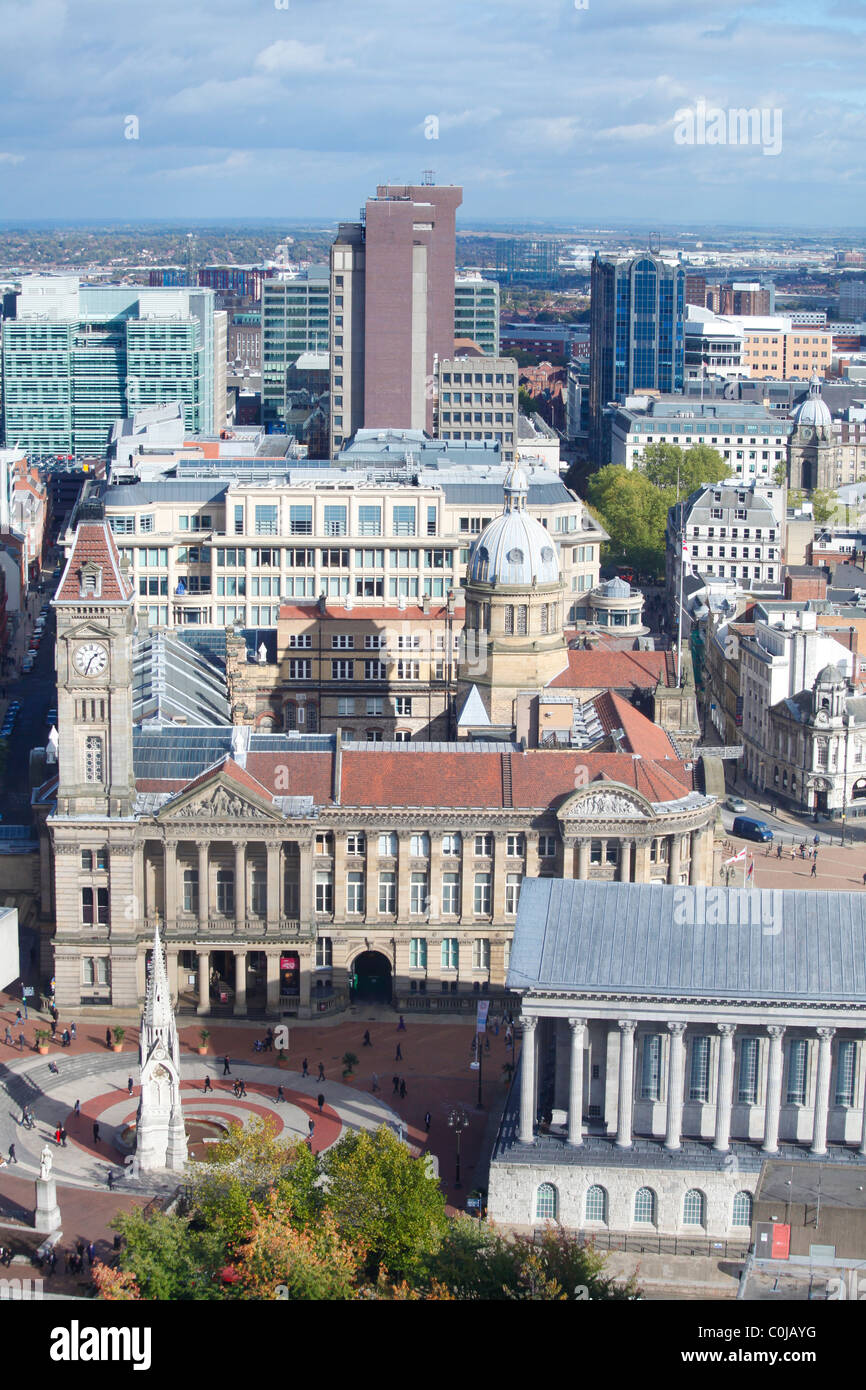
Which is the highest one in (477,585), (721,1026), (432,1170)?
(477,585)

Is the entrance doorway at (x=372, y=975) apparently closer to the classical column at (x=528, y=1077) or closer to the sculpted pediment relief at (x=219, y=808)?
the sculpted pediment relief at (x=219, y=808)

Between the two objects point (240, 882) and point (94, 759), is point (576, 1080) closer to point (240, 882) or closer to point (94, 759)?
point (240, 882)

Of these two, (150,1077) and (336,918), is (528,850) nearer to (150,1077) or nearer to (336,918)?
(336,918)

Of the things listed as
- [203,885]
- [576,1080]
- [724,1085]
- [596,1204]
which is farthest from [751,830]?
[596,1204]

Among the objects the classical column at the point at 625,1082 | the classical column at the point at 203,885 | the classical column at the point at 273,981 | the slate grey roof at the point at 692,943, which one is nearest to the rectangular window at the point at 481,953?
the classical column at the point at 273,981

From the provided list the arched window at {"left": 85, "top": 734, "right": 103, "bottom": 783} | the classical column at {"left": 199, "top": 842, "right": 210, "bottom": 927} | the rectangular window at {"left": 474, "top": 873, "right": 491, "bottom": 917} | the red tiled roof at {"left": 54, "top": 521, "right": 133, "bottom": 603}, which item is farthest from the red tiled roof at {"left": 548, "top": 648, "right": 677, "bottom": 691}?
the red tiled roof at {"left": 54, "top": 521, "right": 133, "bottom": 603}

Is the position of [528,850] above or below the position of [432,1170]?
above

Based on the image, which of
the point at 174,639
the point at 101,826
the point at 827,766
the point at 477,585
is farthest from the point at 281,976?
the point at 827,766
